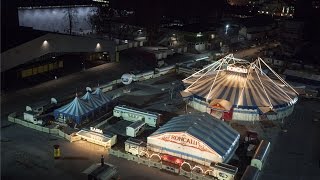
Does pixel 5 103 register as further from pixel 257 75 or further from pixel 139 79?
pixel 257 75

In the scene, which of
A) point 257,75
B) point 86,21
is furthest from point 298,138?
point 86,21

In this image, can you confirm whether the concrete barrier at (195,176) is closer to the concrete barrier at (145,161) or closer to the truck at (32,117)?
the concrete barrier at (145,161)

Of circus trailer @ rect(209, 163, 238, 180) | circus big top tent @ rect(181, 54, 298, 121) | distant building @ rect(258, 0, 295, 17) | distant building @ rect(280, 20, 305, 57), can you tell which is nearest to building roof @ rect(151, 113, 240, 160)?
circus trailer @ rect(209, 163, 238, 180)

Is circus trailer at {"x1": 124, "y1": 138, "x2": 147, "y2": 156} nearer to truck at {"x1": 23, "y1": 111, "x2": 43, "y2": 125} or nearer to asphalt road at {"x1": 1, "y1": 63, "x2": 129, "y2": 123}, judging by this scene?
truck at {"x1": 23, "y1": 111, "x2": 43, "y2": 125}

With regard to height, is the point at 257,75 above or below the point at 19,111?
above

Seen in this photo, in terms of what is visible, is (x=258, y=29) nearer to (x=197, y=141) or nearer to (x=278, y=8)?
(x=278, y=8)

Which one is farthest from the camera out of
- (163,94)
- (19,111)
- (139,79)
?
(139,79)

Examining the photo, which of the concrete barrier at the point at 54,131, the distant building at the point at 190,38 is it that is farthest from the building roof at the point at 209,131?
the distant building at the point at 190,38
